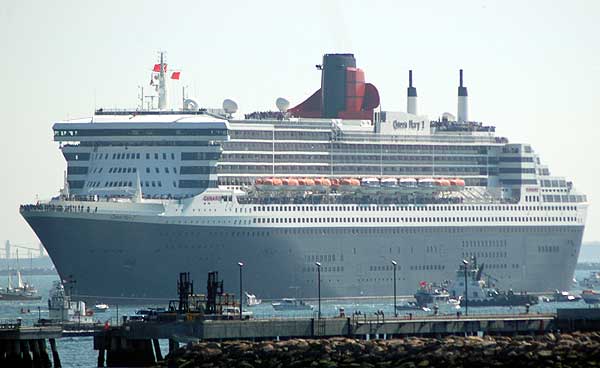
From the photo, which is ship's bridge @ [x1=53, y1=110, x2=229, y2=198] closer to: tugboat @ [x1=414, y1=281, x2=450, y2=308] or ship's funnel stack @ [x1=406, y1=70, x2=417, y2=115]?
tugboat @ [x1=414, y1=281, x2=450, y2=308]

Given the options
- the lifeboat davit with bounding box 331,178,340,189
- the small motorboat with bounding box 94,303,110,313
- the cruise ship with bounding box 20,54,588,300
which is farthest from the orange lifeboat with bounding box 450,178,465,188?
the small motorboat with bounding box 94,303,110,313

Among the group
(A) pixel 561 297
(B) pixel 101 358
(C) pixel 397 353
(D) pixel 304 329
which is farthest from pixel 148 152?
(C) pixel 397 353

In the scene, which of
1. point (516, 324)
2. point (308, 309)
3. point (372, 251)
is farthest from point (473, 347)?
point (372, 251)

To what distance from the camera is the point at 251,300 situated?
155 metres

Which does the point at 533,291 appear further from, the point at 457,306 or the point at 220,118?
the point at 220,118

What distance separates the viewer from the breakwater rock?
8925cm

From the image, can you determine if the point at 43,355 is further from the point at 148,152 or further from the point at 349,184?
the point at 349,184

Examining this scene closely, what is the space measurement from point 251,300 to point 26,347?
5455 cm

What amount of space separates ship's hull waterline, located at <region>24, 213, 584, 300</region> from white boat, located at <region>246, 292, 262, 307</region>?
29.9 inches

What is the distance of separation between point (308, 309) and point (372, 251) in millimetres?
11596

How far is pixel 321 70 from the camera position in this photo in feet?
575

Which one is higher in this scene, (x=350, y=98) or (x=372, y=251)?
(x=350, y=98)

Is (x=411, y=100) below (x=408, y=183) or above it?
above

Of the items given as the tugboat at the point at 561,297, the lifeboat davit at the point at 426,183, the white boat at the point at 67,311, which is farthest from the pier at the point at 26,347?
the tugboat at the point at 561,297
